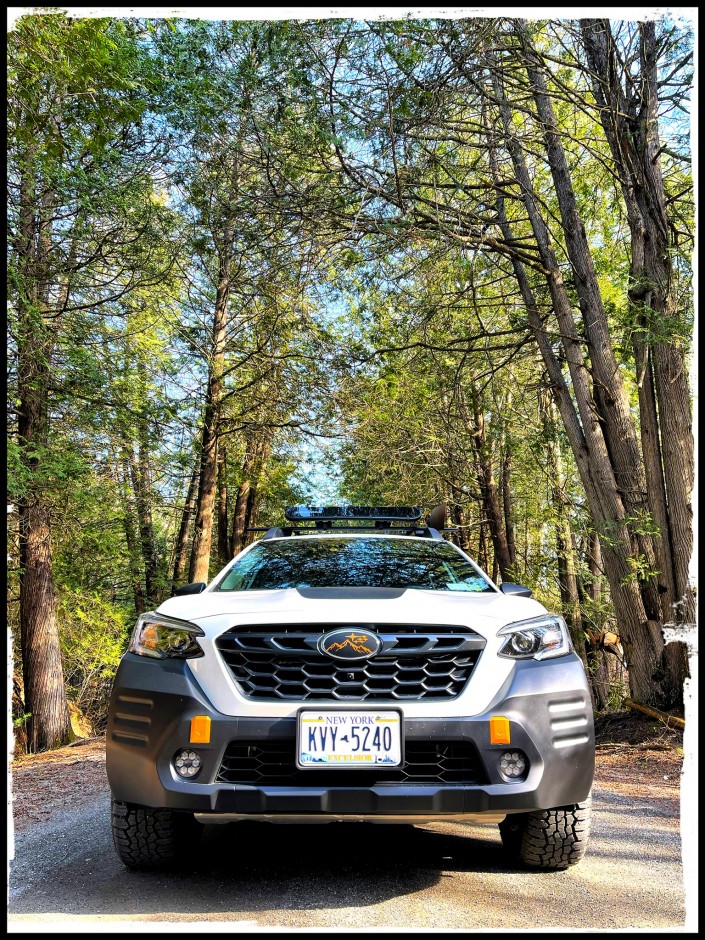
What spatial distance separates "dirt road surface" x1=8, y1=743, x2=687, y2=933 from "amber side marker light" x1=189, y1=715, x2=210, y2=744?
0.67m

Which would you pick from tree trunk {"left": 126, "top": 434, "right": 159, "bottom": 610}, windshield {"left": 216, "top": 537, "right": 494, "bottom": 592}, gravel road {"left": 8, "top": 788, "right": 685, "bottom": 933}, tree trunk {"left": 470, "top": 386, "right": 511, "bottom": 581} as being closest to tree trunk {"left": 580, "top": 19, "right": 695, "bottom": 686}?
gravel road {"left": 8, "top": 788, "right": 685, "bottom": 933}

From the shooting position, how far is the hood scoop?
380 centimetres

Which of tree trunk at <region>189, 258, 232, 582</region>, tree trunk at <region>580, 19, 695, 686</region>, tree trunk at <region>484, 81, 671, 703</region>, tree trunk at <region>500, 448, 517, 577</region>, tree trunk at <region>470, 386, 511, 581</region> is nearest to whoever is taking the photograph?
tree trunk at <region>580, 19, 695, 686</region>

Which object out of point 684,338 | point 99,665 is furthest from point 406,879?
point 99,665

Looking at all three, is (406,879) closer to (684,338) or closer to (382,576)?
(382,576)

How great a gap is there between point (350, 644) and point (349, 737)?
38cm

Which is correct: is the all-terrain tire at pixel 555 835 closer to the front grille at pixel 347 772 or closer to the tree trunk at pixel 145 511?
the front grille at pixel 347 772

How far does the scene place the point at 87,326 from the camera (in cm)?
1093

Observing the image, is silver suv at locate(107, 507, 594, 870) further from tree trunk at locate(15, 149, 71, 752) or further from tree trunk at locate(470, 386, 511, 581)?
tree trunk at locate(470, 386, 511, 581)

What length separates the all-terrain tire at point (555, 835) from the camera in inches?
152

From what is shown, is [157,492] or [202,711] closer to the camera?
[202,711]

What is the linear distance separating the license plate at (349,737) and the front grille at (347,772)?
2.1 inches

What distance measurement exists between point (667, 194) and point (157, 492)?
12.6m

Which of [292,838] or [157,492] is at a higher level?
[157,492]
